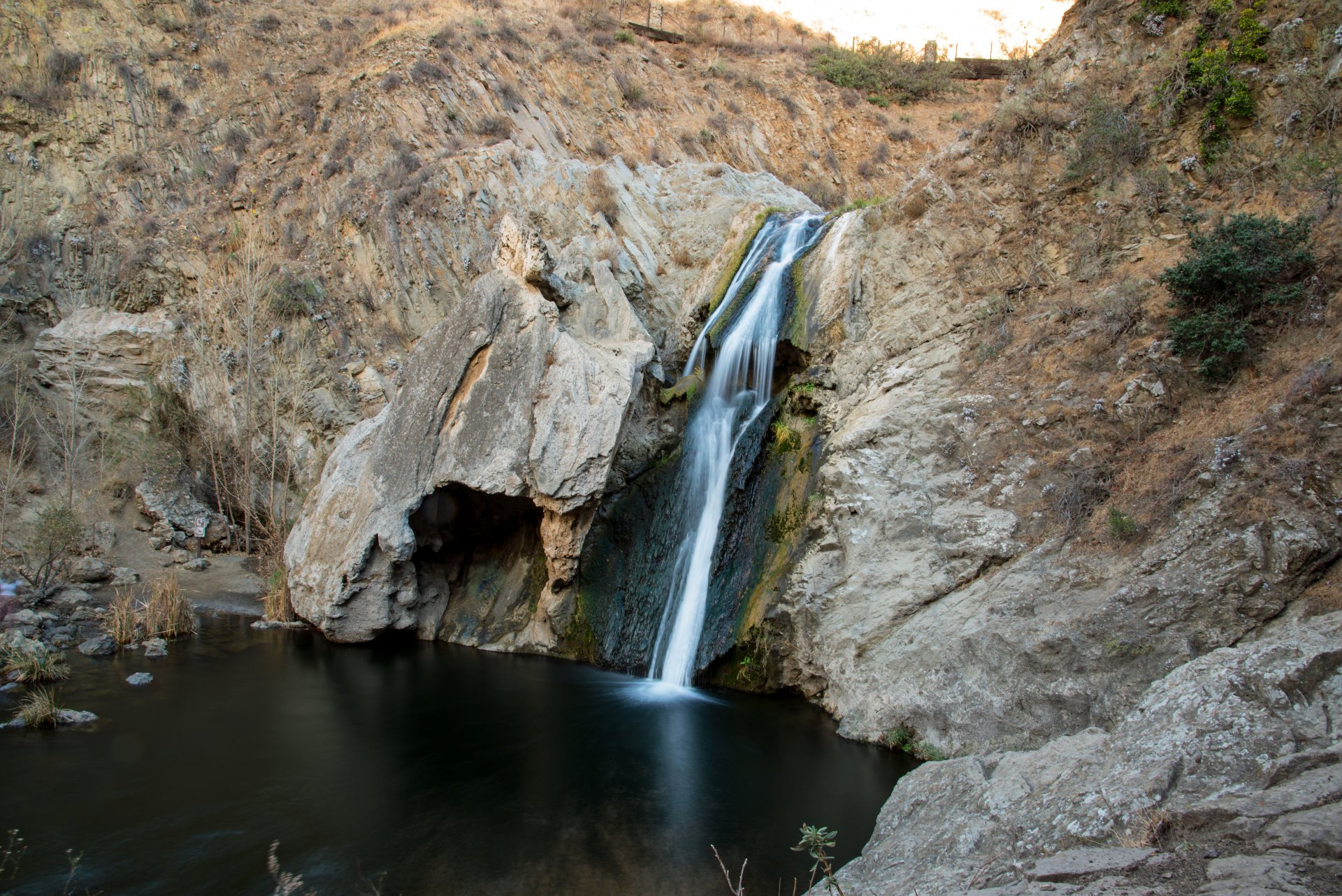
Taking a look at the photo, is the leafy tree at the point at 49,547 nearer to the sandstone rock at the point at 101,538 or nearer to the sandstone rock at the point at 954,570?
the sandstone rock at the point at 101,538

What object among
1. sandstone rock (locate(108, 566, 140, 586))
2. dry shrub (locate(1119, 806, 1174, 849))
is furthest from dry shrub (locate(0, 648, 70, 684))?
dry shrub (locate(1119, 806, 1174, 849))

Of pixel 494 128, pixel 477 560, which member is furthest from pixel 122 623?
pixel 494 128

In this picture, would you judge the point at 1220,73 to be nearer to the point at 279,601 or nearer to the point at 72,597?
the point at 279,601

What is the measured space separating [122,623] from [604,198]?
15.4 m

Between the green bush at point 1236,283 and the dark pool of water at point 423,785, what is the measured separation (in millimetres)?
6617

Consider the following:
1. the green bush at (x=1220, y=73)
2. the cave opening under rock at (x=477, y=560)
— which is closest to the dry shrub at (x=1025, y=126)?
the green bush at (x=1220, y=73)

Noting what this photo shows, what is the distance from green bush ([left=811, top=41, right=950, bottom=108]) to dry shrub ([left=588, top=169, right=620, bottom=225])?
18001mm

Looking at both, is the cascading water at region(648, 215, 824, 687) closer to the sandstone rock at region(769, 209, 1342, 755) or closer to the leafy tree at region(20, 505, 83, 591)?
the sandstone rock at region(769, 209, 1342, 755)

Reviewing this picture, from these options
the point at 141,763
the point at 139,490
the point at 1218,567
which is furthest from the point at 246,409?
the point at 1218,567

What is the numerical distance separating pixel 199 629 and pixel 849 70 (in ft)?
111

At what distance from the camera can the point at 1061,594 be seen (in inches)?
358

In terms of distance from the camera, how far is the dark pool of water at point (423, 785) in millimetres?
7426

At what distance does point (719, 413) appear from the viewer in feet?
52.1

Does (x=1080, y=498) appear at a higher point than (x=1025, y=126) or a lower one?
lower
